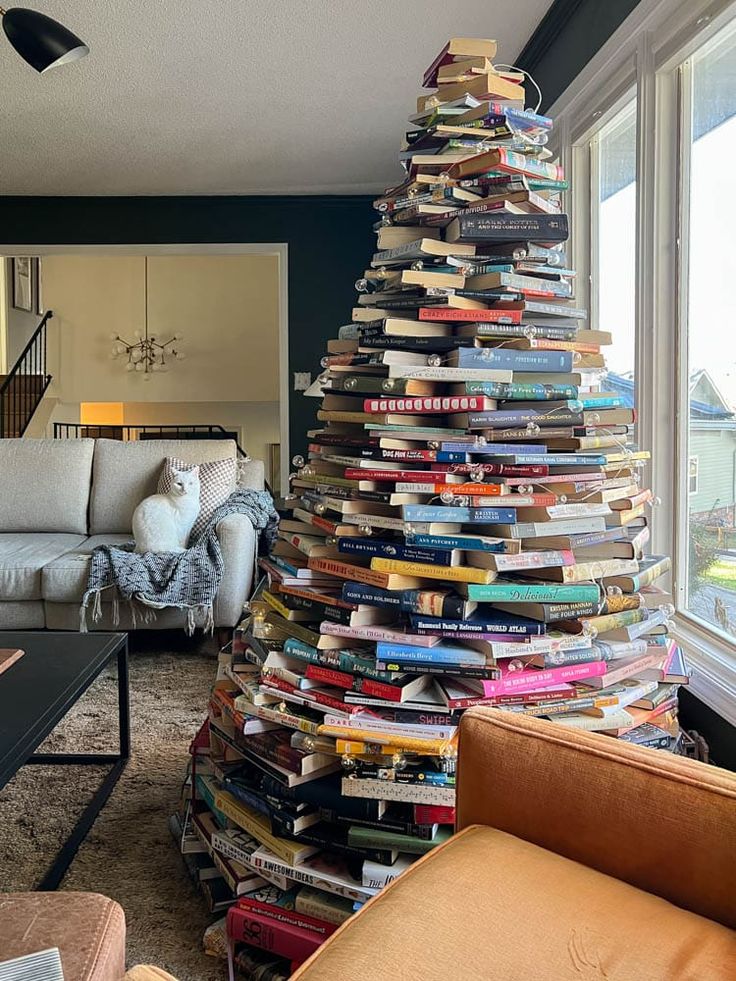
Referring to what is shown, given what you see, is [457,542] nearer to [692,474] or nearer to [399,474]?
[399,474]

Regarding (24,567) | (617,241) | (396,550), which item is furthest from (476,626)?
(24,567)

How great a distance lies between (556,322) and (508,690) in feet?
2.83

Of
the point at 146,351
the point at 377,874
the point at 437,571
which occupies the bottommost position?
the point at 377,874

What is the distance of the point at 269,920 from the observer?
1.68 metres

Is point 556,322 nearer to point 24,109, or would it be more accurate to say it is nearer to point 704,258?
point 704,258

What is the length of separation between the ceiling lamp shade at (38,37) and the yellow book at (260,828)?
201cm

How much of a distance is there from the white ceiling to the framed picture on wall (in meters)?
3.70

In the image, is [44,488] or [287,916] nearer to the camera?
[287,916]

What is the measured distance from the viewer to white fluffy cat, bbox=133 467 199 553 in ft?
12.9

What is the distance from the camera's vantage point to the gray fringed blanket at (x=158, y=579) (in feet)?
12.2

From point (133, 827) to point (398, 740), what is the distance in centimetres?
101

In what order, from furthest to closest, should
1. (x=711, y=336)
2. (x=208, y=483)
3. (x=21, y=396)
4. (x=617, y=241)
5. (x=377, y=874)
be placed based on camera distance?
(x=21, y=396), (x=208, y=483), (x=617, y=241), (x=711, y=336), (x=377, y=874)

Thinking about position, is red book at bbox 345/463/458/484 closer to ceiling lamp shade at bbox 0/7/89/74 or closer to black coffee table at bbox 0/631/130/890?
black coffee table at bbox 0/631/130/890

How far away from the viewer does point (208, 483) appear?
4.32 meters
